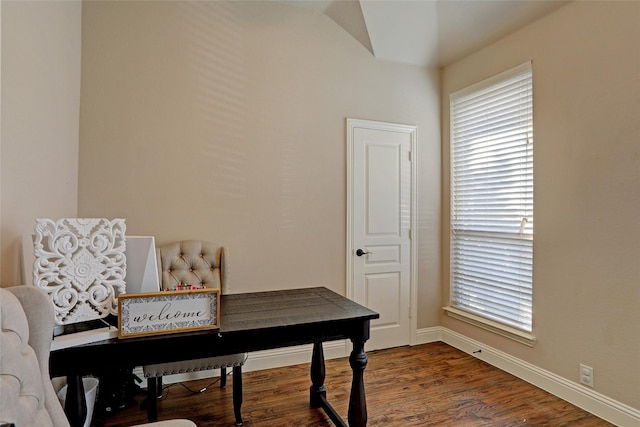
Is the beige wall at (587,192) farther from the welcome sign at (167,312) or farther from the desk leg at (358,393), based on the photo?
the welcome sign at (167,312)

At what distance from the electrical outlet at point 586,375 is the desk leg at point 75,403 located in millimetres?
2931

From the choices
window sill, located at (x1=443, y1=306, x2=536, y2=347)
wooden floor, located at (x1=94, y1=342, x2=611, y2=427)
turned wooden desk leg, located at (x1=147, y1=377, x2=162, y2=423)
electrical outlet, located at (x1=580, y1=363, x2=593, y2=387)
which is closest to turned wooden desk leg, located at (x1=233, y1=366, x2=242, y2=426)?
wooden floor, located at (x1=94, y1=342, x2=611, y2=427)

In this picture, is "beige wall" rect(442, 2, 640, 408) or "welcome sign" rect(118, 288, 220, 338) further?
"beige wall" rect(442, 2, 640, 408)

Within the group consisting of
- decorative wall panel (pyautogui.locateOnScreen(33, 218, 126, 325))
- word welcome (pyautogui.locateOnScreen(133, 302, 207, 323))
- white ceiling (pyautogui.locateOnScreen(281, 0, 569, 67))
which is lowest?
word welcome (pyautogui.locateOnScreen(133, 302, 207, 323))

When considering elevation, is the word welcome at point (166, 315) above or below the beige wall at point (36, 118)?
below

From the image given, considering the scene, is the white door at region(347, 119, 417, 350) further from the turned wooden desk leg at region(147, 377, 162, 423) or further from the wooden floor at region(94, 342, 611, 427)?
the turned wooden desk leg at region(147, 377, 162, 423)

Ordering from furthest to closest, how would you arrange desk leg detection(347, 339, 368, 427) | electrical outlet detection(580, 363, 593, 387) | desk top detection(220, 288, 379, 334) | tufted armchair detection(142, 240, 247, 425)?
tufted armchair detection(142, 240, 247, 425)
electrical outlet detection(580, 363, 593, 387)
desk leg detection(347, 339, 368, 427)
desk top detection(220, 288, 379, 334)

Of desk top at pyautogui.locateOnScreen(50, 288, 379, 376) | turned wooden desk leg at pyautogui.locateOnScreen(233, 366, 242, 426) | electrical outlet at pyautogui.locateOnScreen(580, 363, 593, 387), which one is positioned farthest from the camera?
electrical outlet at pyautogui.locateOnScreen(580, 363, 593, 387)

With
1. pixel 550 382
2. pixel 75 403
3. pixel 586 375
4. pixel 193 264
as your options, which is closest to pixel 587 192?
pixel 586 375

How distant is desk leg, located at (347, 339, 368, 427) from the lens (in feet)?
6.28

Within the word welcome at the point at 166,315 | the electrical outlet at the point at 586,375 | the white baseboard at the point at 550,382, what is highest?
the word welcome at the point at 166,315

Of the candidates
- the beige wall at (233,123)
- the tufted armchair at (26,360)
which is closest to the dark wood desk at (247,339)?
the tufted armchair at (26,360)

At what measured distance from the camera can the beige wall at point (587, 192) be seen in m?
2.26

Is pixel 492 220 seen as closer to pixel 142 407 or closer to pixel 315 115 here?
pixel 315 115
